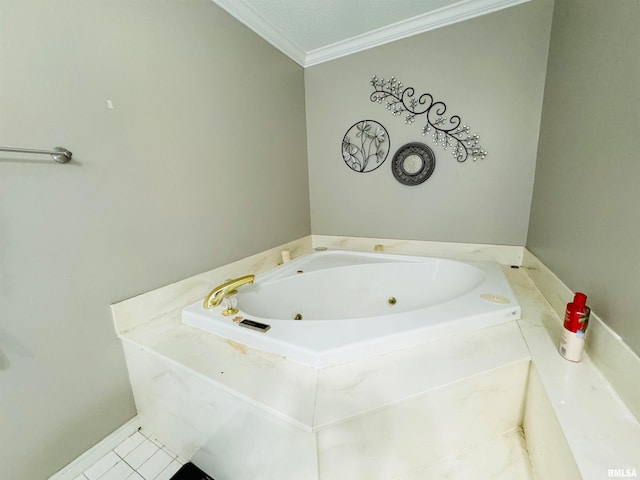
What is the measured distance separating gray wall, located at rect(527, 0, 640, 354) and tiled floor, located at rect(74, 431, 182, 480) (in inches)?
59.4

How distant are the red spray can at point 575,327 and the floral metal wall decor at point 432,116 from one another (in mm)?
1107

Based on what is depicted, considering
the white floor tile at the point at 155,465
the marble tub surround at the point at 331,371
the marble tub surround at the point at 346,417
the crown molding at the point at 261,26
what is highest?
the crown molding at the point at 261,26

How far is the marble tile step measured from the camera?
31.5 inches

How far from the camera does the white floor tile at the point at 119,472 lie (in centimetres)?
85

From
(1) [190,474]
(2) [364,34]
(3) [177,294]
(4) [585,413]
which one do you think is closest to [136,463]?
(1) [190,474]

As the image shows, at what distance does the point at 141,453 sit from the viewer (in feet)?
3.03

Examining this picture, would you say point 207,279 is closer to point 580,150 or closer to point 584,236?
point 584,236

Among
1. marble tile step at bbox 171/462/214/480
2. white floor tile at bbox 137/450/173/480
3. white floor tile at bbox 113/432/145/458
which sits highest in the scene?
marble tile step at bbox 171/462/214/480

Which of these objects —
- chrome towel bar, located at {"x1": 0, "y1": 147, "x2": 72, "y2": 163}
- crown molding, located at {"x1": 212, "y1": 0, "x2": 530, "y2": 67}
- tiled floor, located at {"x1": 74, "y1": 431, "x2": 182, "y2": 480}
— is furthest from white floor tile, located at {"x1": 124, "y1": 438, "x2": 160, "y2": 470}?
crown molding, located at {"x1": 212, "y1": 0, "x2": 530, "y2": 67}

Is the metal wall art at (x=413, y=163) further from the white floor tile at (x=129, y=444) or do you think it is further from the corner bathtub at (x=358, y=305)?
the white floor tile at (x=129, y=444)

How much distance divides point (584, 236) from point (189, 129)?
5.55 feet

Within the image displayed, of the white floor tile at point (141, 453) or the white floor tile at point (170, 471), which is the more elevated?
the white floor tile at point (141, 453)

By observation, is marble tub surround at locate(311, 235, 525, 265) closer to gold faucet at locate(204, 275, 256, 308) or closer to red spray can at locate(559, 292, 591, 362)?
red spray can at locate(559, 292, 591, 362)

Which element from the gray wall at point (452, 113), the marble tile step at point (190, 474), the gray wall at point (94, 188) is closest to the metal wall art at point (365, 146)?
the gray wall at point (452, 113)
